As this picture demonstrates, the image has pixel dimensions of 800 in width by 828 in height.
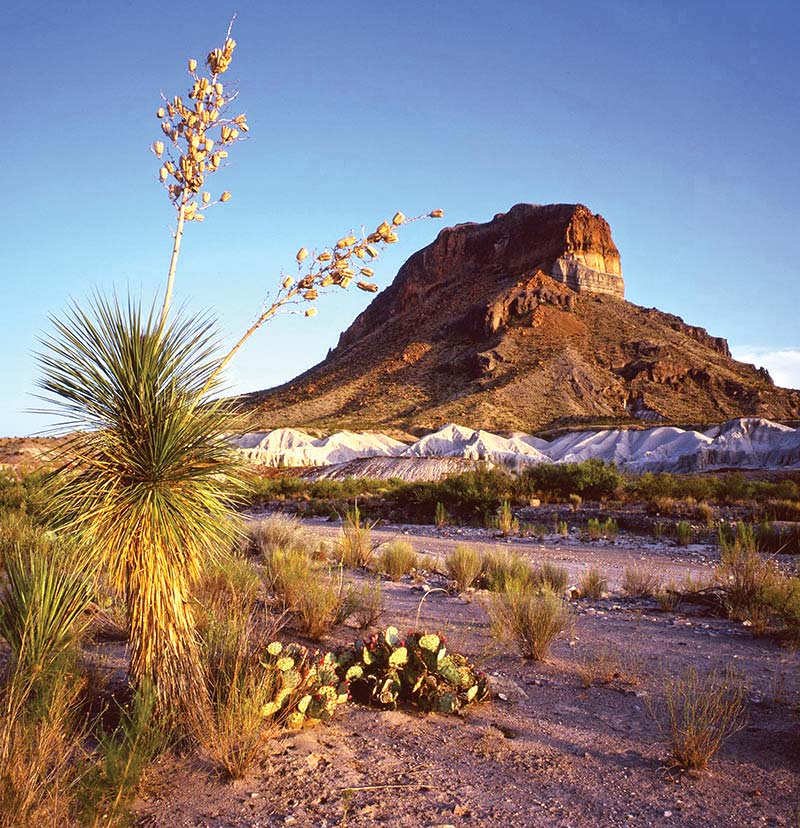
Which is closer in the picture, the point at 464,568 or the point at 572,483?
the point at 464,568

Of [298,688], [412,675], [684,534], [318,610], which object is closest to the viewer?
[298,688]

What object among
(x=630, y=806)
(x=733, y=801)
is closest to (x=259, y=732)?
(x=630, y=806)

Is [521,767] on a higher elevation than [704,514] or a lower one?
lower

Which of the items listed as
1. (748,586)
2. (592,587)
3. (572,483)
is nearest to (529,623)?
(592,587)

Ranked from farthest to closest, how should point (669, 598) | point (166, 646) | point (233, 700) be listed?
point (669, 598), point (166, 646), point (233, 700)

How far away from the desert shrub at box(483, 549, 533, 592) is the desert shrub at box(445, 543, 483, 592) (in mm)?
214

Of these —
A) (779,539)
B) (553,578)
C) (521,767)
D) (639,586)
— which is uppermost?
(779,539)

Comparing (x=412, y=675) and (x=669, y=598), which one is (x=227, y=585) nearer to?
(x=412, y=675)

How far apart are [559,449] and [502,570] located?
4470cm

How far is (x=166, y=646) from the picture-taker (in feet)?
12.9

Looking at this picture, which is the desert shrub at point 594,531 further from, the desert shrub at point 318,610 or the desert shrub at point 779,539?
the desert shrub at point 318,610

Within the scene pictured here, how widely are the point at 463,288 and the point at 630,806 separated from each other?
10239 centimetres

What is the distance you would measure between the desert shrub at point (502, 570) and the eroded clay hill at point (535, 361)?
52.1 metres

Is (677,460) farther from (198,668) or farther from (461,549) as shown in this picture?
(198,668)
